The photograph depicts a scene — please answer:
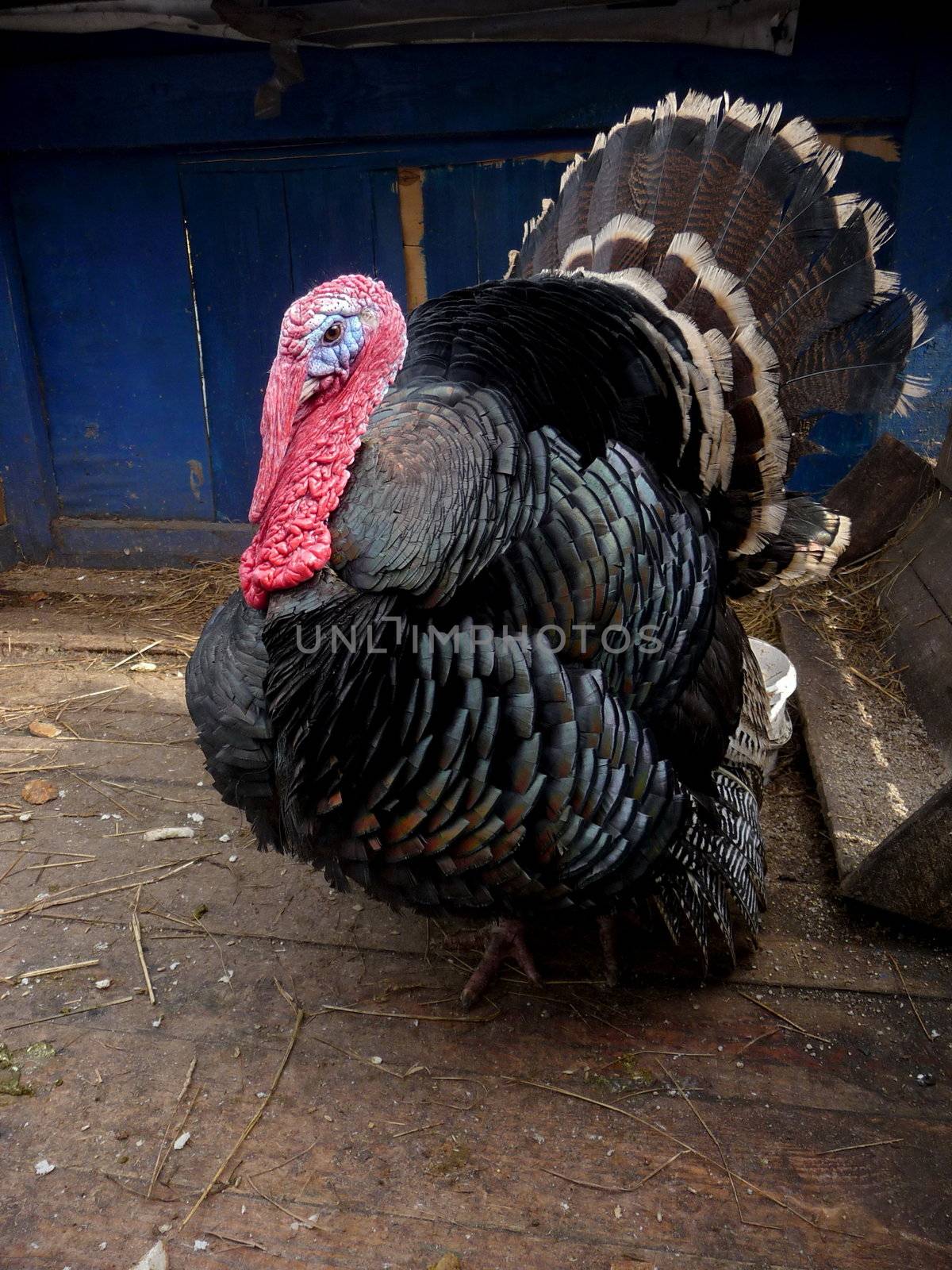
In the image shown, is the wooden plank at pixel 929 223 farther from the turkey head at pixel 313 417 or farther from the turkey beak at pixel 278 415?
the turkey beak at pixel 278 415

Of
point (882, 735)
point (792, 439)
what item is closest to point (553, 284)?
point (792, 439)

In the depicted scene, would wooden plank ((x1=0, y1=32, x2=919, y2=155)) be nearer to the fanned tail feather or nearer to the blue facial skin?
the fanned tail feather

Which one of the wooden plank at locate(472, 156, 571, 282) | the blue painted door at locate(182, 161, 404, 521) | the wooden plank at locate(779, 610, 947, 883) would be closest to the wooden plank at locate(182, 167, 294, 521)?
the blue painted door at locate(182, 161, 404, 521)

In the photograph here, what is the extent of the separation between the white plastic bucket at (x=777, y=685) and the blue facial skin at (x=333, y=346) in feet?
4.84

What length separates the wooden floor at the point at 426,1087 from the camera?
1.64m

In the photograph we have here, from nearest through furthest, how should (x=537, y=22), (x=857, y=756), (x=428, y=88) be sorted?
(x=857, y=756)
(x=537, y=22)
(x=428, y=88)

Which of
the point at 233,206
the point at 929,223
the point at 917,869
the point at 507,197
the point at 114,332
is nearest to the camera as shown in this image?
the point at 917,869

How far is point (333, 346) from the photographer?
5.56ft

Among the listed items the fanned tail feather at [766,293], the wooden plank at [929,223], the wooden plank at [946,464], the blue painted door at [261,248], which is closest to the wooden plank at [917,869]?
the fanned tail feather at [766,293]

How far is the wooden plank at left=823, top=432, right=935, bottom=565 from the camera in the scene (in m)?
3.38

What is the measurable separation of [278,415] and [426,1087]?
134 centimetres

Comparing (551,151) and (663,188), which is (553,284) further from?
(551,151)

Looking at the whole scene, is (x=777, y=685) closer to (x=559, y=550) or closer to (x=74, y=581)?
(x=559, y=550)

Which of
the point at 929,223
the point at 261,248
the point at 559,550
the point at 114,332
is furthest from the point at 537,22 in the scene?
the point at 559,550
